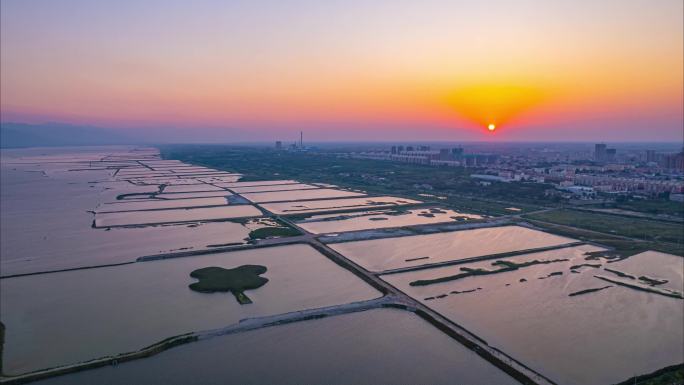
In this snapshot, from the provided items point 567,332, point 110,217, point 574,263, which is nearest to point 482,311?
point 567,332

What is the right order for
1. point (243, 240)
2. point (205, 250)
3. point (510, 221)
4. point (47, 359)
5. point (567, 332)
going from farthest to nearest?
point (510, 221)
point (243, 240)
point (205, 250)
point (567, 332)
point (47, 359)

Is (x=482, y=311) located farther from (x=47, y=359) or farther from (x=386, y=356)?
(x=47, y=359)

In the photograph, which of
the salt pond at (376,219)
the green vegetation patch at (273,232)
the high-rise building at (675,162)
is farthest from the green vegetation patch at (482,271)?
the high-rise building at (675,162)

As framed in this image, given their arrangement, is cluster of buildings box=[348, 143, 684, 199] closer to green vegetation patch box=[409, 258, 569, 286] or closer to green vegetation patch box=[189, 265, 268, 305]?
green vegetation patch box=[409, 258, 569, 286]

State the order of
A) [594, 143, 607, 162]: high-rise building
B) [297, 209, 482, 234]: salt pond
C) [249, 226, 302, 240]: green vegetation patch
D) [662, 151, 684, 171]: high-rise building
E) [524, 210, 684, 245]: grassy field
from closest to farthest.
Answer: [249, 226, 302, 240]: green vegetation patch, [524, 210, 684, 245]: grassy field, [297, 209, 482, 234]: salt pond, [662, 151, 684, 171]: high-rise building, [594, 143, 607, 162]: high-rise building

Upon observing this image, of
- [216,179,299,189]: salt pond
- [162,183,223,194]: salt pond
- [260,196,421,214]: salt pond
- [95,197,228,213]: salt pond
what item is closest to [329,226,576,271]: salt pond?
[260,196,421,214]: salt pond

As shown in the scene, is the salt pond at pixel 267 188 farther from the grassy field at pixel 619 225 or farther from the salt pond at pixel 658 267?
the salt pond at pixel 658 267
